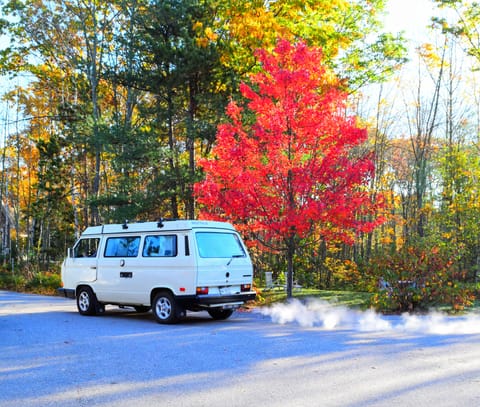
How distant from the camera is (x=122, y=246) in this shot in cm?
1210

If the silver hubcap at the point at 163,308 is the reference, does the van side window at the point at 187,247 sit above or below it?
above

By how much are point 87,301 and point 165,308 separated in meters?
2.84

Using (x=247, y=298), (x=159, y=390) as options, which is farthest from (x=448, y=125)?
(x=159, y=390)

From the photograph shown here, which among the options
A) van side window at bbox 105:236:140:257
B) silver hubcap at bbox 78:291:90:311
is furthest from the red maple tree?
silver hubcap at bbox 78:291:90:311

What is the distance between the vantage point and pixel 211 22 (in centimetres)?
2045

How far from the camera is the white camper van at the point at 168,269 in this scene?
1062 cm

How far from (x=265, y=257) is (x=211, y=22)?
1216 centimetres

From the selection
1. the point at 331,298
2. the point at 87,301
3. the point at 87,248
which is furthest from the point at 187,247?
the point at 331,298

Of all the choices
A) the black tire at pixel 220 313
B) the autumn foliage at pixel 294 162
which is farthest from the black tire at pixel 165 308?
the autumn foliage at pixel 294 162

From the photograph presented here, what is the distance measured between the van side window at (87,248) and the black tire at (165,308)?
254 centimetres

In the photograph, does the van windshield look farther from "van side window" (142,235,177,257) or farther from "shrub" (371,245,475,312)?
"shrub" (371,245,475,312)

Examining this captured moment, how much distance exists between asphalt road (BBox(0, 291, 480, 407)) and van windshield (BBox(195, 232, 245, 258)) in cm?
151

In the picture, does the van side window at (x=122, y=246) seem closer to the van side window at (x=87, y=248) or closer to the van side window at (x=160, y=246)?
the van side window at (x=160, y=246)

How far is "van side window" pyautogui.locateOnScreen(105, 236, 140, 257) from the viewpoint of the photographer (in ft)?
38.6
